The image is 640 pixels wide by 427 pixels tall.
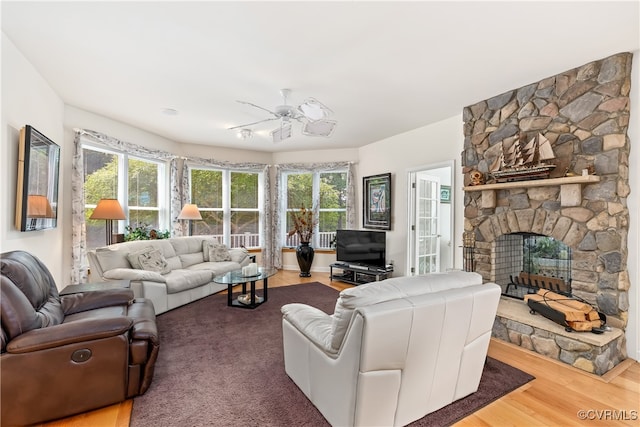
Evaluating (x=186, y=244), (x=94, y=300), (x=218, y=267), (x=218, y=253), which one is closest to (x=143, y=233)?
(x=186, y=244)

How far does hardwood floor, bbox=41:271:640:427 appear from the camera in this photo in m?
1.84

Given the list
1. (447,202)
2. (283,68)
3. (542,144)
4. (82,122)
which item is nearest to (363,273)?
(447,202)

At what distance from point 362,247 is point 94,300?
4001 mm

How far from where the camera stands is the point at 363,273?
5.28 metres

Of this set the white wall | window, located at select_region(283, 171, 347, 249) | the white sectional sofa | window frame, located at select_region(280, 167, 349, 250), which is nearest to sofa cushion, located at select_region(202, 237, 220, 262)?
the white sectional sofa

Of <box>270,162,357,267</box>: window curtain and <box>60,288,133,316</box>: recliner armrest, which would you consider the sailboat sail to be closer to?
<box>270,162,357,267</box>: window curtain

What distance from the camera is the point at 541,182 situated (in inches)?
116

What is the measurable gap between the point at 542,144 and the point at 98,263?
529 centimetres

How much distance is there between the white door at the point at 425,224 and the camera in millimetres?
5047

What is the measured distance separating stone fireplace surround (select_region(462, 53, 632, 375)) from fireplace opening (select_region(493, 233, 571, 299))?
13.4 inches

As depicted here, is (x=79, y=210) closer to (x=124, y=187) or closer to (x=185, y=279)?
(x=124, y=187)

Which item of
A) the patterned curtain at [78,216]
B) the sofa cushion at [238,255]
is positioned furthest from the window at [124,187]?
the sofa cushion at [238,255]

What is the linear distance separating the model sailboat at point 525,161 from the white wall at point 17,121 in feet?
15.8

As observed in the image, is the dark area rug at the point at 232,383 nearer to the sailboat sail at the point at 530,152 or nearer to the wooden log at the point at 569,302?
the wooden log at the point at 569,302
